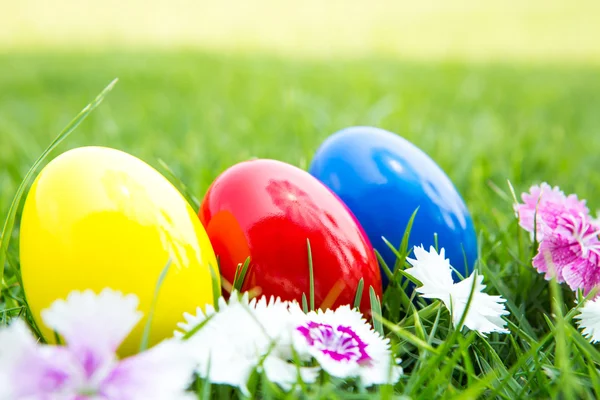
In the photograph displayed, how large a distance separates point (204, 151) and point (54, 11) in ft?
23.0

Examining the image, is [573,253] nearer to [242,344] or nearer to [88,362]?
[242,344]

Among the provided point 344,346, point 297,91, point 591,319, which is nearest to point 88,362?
point 344,346

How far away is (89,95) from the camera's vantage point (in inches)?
154

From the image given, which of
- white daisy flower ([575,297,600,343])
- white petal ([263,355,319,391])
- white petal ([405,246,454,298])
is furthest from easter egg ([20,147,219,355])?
white daisy flower ([575,297,600,343])

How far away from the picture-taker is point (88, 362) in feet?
2.27

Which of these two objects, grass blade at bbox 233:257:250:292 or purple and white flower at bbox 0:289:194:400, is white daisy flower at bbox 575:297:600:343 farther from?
purple and white flower at bbox 0:289:194:400

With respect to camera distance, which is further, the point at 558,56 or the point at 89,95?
the point at 558,56

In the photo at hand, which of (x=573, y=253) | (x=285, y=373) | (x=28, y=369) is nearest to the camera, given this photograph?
(x=28, y=369)

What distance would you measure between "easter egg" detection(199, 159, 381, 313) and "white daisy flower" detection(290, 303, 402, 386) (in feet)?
0.36

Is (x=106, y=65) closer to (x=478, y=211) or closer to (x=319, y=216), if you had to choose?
(x=478, y=211)

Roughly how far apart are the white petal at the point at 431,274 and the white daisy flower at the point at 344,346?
128 mm

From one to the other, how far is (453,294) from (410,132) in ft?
5.98

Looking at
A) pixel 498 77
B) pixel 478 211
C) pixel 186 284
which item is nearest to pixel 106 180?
pixel 186 284

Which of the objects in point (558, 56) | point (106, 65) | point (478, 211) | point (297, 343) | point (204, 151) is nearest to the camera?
point (297, 343)
